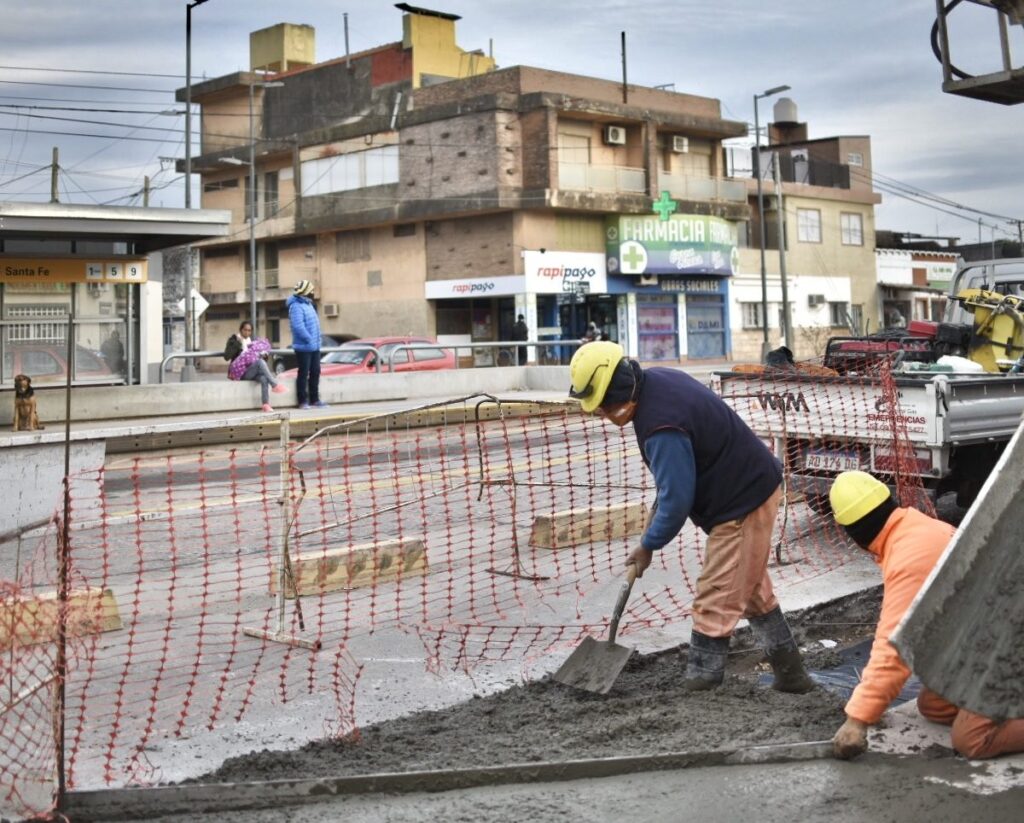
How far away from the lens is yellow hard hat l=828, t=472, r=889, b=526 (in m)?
5.07

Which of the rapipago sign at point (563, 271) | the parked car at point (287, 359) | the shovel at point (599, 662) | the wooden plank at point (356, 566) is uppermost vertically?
the rapipago sign at point (563, 271)

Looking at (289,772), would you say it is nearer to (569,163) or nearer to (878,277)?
(569,163)

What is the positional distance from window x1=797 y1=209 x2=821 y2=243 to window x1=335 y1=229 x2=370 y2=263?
21903 mm

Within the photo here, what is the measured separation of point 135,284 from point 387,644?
48.7 ft

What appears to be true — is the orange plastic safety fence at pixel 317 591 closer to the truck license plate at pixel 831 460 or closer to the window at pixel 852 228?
the truck license plate at pixel 831 460

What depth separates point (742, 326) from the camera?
5522cm

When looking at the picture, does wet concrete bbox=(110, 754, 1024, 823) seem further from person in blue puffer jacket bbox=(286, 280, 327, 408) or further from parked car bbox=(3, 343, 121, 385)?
parked car bbox=(3, 343, 121, 385)

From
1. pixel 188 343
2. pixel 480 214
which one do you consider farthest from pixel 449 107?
pixel 188 343

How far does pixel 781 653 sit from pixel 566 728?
1176 mm

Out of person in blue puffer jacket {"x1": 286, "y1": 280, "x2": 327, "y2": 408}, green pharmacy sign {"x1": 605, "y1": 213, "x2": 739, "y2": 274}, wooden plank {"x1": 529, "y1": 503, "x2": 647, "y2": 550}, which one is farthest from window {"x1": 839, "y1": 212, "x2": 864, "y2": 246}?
wooden plank {"x1": 529, "y1": 503, "x2": 647, "y2": 550}

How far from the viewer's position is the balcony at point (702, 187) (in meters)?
51.2

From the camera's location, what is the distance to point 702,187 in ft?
173

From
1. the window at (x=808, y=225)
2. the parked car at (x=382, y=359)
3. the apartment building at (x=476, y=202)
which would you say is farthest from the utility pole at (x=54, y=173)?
the window at (x=808, y=225)

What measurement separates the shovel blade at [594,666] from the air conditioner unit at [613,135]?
4482cm
